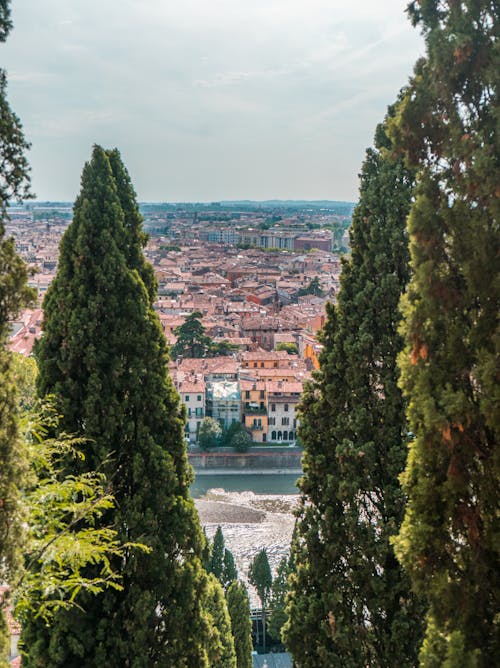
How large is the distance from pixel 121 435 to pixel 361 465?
155cm

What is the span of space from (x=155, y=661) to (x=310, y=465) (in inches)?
60.7

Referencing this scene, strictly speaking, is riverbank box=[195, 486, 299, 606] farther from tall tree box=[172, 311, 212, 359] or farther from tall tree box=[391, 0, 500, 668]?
tall tree box=[391, 0, 500, 668]

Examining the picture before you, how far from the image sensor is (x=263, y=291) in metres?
52.0

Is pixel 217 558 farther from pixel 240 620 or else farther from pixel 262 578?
pixel 240 620

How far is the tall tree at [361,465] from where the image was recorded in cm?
405

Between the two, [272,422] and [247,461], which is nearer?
[247,461]

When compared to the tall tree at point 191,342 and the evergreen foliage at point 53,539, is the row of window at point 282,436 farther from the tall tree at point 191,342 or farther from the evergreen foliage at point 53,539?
the evergreen foliage at point 53,539

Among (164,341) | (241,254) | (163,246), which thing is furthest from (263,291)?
(164,341)

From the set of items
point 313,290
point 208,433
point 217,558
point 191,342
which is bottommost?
point 208,433

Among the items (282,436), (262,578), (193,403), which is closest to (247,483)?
(282,436)

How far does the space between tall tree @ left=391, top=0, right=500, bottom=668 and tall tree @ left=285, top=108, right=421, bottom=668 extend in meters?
1.61

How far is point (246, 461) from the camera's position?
24.3m

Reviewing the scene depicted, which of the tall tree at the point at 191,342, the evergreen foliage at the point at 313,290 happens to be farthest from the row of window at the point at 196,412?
the evergreen foliage at the point at 313,290

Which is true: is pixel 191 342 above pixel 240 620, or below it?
above
